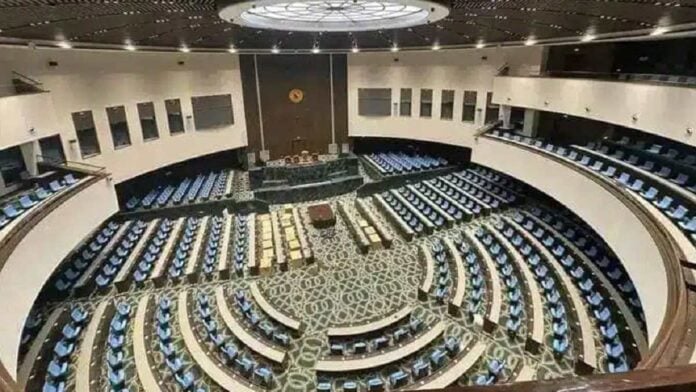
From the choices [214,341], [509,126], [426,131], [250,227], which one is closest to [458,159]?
[426,131]

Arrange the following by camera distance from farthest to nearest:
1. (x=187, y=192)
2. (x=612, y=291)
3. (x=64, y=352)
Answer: (x=187, y=192), (x=612, y=291), (x=64, y=352)

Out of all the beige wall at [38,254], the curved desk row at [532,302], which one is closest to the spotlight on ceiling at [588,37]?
the curved desk row at [532,302]

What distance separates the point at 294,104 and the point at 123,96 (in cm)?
939

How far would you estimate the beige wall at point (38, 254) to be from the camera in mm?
7571

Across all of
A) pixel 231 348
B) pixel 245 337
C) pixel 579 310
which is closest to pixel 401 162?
pixel 579 310

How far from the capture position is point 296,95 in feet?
77.1

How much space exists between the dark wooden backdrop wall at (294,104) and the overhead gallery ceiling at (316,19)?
7160mm

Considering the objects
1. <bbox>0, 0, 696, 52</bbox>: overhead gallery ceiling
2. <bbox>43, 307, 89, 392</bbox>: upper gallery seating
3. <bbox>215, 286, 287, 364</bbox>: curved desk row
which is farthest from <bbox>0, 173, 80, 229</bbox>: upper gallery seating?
<bbox>215, 286, 287, 364</bbox>: curved desk row

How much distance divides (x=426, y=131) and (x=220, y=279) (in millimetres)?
14248

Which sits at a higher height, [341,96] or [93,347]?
[341,96]

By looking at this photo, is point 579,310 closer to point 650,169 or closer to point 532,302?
point 532,302

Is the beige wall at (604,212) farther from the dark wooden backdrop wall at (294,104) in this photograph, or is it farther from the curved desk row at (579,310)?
the dark wooden backdrop wall at (294,104)

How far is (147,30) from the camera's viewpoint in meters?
9.90

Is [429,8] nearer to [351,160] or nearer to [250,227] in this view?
[250,227]
